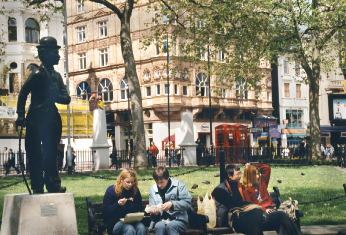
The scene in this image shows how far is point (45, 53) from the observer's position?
6.74m

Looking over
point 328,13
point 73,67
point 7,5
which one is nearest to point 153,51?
point 73,67

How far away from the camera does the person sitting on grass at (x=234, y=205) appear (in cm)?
675

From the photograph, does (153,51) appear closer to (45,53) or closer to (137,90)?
(137,90)

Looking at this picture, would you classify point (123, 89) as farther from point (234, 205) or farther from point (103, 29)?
point (234, 205)

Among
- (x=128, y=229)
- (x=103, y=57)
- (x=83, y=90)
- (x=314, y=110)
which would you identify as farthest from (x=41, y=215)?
(x=83, y=90)

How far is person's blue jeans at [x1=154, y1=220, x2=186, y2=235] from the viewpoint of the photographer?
6.42m

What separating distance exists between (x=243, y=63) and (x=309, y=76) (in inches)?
198

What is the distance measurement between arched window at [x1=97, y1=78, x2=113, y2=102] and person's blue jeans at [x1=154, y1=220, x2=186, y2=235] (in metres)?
44.6

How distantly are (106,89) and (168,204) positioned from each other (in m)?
45.5

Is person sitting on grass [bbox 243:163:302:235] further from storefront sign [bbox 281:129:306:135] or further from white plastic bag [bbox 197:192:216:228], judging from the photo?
storefront sign [bbox 281:129:306:135]

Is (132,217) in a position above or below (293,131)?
below

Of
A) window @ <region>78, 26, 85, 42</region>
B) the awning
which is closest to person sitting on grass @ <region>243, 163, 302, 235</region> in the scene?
window @ <region>78, 26, 85, 42</region>

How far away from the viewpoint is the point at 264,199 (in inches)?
297

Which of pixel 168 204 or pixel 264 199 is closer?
pixel 168 204
